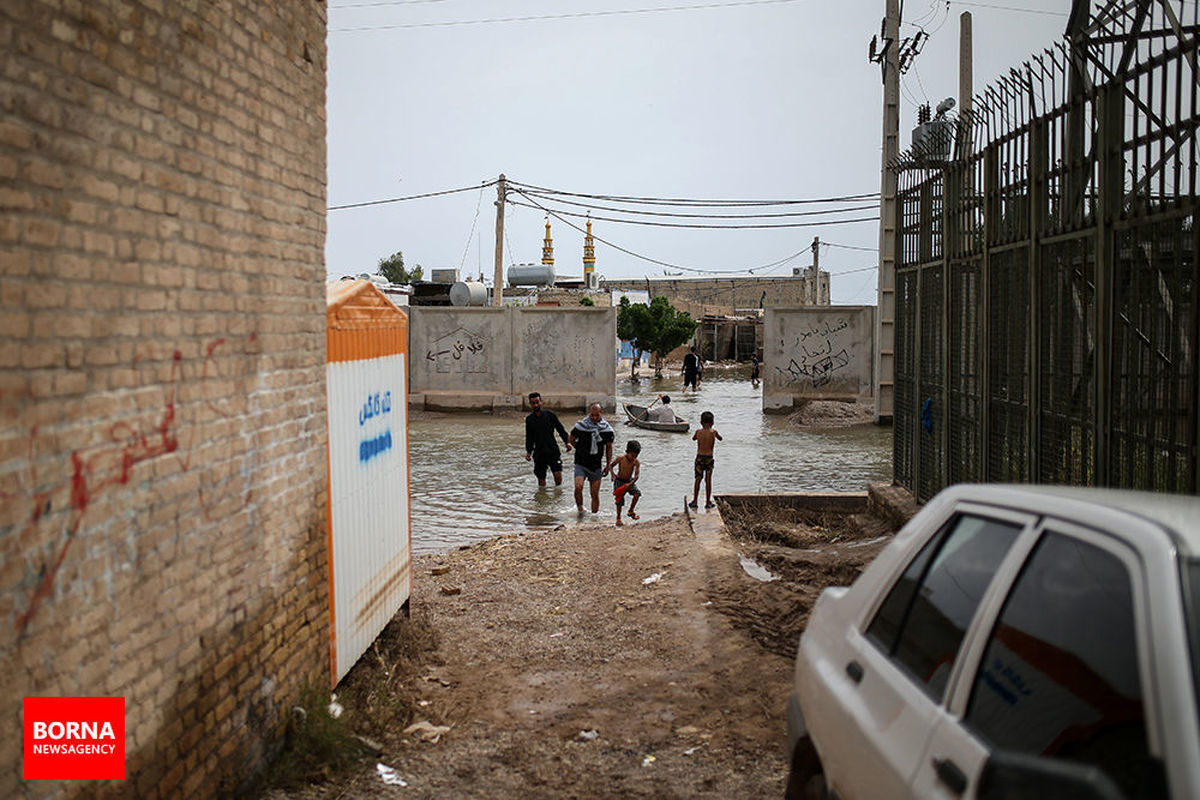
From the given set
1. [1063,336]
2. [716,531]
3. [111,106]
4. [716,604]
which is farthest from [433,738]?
[716,531]

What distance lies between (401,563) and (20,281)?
14.8 ft

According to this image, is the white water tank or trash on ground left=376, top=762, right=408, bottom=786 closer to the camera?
trash on ground left=376, top=762, right=408, bottom=786

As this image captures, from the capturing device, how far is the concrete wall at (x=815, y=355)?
1126 inches

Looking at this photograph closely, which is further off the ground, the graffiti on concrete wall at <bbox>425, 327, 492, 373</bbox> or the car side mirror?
the graffiti on concrete wall at <bbox>425, 327, 492, 373</bbox>

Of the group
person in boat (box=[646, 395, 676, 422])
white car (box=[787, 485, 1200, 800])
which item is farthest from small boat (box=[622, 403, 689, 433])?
white car (box=[787, 485, 1200, 800])

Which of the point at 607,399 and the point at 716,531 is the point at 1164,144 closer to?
the point at 716,531

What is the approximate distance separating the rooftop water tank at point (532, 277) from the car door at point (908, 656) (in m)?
67.8

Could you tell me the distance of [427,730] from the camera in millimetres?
5738

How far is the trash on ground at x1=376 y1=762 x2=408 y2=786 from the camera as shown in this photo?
16.5 feet

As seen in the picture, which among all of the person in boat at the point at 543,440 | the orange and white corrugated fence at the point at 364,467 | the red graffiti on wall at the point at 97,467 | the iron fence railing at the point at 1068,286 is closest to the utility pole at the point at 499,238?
the person in boat at the point at 543,440

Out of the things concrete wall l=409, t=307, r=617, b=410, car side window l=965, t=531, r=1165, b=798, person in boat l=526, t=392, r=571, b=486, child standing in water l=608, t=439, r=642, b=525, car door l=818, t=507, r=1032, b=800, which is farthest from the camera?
concrete wall l=409, t=307, r=617, b=410

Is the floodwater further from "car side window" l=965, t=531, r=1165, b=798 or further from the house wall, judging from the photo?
the house wall

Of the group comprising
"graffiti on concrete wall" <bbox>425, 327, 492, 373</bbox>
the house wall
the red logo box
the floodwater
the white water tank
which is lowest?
the floodwater

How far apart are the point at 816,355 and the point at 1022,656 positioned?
88.3 ft
